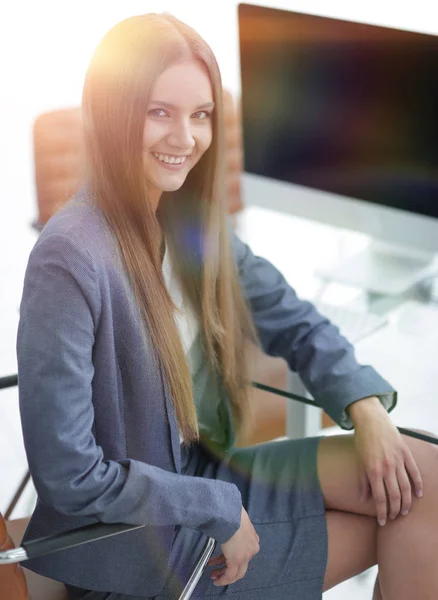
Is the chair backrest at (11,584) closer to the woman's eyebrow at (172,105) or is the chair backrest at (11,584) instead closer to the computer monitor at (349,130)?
the woman's eyebrow at (172,105)

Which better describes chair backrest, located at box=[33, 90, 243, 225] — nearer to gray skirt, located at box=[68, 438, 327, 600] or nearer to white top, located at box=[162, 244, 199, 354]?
white top, located at box=[162, 244, 199, 354]

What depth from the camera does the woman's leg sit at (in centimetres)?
146

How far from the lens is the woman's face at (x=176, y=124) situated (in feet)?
4.51

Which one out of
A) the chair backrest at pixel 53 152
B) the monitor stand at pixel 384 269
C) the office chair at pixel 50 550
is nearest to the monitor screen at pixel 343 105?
the monitor stand at pixel 384 269

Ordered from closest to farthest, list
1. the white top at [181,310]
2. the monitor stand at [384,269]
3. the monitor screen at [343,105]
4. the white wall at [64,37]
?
the white top at [181,310], the monitor screen at [343,105], the monitor stand at [384,269], the white wall at [64,37]

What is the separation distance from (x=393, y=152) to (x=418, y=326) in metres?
0.37

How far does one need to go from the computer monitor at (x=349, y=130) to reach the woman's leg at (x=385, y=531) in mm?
548

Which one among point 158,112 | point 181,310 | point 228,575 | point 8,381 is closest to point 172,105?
point 158,112

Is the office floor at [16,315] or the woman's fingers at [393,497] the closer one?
the woman's fingers at [393,497]

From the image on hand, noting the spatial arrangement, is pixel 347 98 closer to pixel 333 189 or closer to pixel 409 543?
pixel 333 189

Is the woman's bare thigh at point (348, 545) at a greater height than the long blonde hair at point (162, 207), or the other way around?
the long blonde hair at point (162, 207)

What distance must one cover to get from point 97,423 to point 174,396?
13 centimetres

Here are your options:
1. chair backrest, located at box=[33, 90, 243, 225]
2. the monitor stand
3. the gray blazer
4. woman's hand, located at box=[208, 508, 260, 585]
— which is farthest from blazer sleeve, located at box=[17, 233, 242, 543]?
chair backrest, located at box=[33, 90, 243, 225]

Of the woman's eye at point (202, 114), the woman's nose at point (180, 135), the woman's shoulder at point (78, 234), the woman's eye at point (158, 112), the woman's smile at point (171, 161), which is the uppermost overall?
the woman's eye at point (158, 112)
